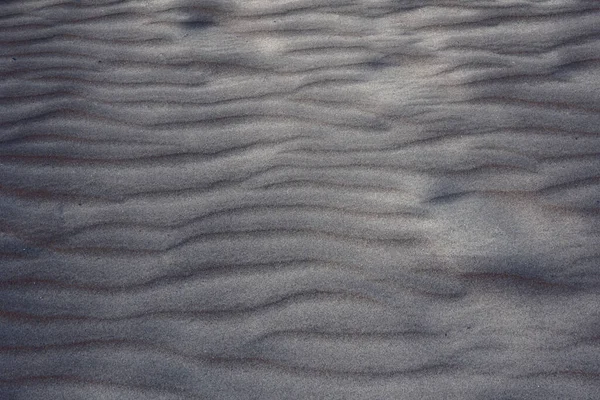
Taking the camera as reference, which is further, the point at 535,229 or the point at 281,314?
the point at 535,229

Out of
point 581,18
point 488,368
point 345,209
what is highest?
point 581,18

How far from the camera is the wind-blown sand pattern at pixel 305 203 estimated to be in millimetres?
2172

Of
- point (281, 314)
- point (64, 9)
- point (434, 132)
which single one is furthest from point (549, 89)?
point (64, 9)

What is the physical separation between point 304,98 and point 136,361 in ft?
5.06

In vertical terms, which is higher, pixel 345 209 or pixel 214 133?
pixel 214 133

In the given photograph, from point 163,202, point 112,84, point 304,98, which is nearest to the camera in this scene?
point 163,202

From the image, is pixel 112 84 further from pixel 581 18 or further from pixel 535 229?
pixel 581 18

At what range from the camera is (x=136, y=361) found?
7.27ft

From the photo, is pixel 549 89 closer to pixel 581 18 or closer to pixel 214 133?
pixel 581 18

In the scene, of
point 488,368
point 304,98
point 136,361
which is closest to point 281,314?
point 136,361

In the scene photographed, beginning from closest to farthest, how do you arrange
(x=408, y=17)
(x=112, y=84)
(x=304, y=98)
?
(x=304, y=98) < (x=112, y=84) < (x=408, y=17)

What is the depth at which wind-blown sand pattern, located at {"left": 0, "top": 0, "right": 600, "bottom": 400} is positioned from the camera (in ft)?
7.13

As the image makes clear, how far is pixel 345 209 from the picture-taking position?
2609mm

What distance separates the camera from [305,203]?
2.64m
